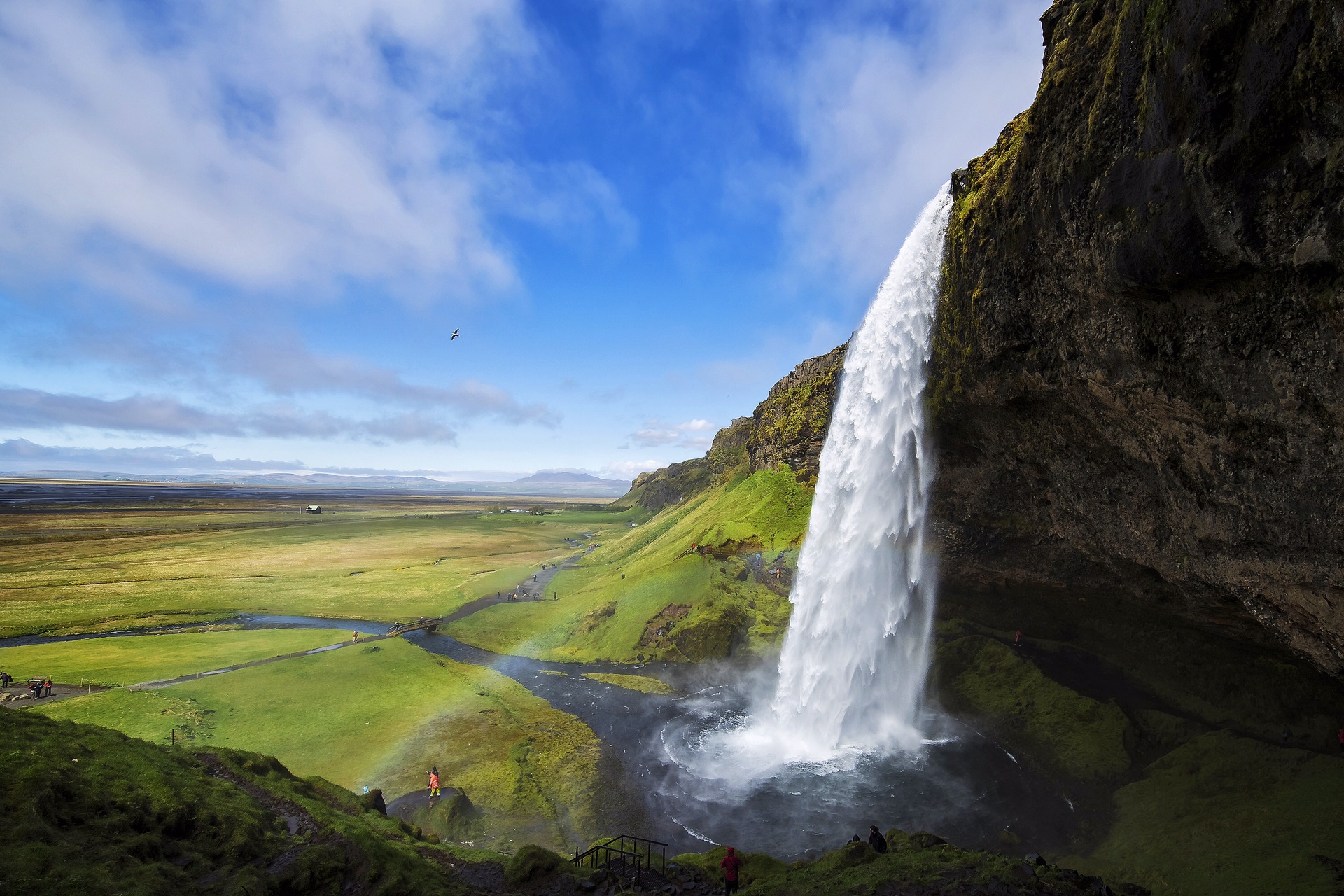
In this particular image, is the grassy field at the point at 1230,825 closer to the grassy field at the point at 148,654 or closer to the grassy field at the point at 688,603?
the grassy field at the point at 688,603

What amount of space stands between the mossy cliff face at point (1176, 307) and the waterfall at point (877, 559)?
2932mm

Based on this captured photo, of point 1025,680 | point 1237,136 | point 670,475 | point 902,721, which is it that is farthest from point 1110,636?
point 670,475

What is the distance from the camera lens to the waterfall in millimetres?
28016

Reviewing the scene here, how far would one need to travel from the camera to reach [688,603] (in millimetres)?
43500

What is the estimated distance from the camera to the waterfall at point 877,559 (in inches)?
1103

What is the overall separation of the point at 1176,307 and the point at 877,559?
1970 cm

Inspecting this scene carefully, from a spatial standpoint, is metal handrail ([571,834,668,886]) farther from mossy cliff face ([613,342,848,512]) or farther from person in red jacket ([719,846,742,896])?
mossy cliff face ([613,342,848,512])

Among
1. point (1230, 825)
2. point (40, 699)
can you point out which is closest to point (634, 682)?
point (1230, 825)

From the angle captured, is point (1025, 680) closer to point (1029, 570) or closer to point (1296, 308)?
point (1029, 570)

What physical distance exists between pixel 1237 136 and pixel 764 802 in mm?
24301

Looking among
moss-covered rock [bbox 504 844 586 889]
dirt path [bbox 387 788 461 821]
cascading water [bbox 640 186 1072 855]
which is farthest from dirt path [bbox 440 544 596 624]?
moss-covered rock [bbox 504 844 586 889]

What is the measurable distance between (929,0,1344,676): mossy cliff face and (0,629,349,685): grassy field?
1960 inches

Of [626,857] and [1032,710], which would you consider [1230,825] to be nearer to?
[1032,710]

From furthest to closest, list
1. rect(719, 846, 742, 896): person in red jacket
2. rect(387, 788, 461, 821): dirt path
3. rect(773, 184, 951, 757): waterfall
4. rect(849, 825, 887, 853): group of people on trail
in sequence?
rect(773, 184, 951, 757): waterfall → rect(387, 788, 461, 821): dirt path → rect(849, 825, 887, 853): group of people on trail → rect(719, 846, 742, 896): person in red jacket
